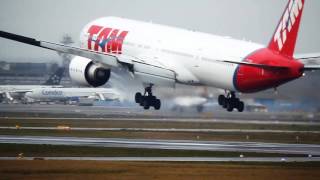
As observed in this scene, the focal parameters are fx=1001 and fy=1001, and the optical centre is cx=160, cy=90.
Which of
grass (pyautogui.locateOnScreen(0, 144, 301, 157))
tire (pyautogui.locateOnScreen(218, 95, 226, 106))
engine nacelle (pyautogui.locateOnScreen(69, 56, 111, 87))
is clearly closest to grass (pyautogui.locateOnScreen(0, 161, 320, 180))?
grass (pyautogui.locateOnScreen(0, 144, 301, 157))

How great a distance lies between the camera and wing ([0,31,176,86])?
242 feet

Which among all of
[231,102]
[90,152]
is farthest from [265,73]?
[90,152]

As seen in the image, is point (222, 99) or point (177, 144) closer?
point (222, 99)

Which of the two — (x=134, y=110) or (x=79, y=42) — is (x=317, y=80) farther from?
(x=134, y=110)

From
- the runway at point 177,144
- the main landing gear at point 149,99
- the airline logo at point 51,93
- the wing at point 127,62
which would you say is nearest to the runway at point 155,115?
the airline logo at point 51,93

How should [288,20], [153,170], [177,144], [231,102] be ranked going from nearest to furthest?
[153,170] → [288,20] → [231,102] → [177,144]

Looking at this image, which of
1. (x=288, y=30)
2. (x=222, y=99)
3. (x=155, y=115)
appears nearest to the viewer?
(x=288, y=30)

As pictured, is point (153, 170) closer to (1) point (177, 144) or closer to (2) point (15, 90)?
(1) point (177, 144)

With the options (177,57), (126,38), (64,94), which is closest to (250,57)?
(177,57)

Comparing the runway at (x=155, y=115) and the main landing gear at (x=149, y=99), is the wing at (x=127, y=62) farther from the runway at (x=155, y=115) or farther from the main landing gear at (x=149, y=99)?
the runway at (x=155, y=115)

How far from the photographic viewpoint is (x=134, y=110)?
115m

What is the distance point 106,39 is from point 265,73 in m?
16.7

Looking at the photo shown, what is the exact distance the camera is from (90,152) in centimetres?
7056

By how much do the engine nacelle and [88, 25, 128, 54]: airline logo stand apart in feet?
6.45
